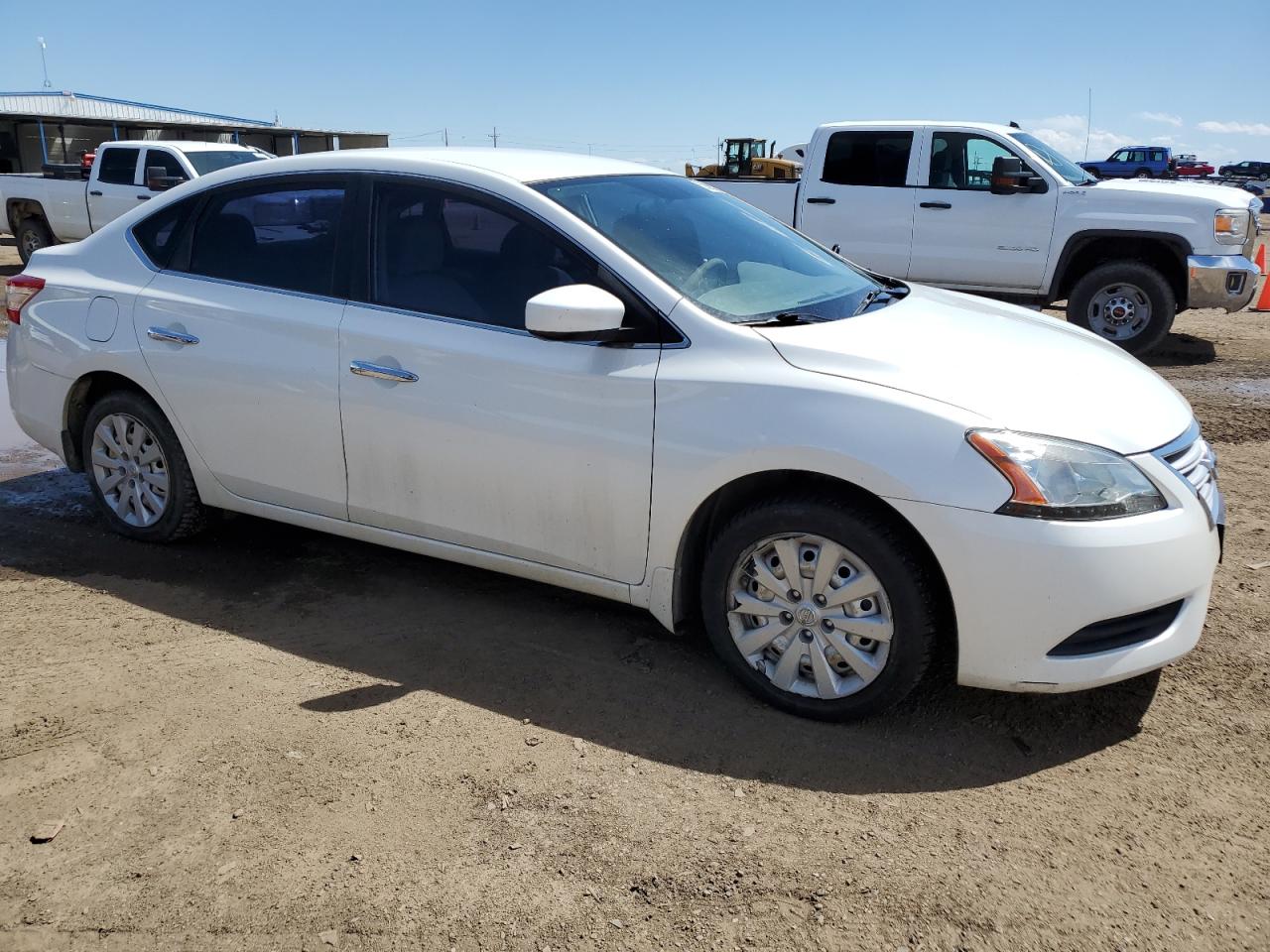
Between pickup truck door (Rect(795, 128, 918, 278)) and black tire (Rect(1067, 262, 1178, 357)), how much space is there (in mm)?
1710

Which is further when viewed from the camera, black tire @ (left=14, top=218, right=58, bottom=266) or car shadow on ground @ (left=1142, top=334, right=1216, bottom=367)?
black tire @ (left=14, top=218, right=58, bottom=266)

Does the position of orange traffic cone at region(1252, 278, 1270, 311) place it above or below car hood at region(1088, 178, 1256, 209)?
below

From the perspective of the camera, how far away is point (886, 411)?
319 cm

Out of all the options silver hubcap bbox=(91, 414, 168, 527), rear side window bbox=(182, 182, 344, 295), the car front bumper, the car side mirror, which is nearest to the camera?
the car front bumper

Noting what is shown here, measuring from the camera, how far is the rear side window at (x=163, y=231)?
465 centimetres

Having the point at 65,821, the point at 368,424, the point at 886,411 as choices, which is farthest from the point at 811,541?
the point at 65,821

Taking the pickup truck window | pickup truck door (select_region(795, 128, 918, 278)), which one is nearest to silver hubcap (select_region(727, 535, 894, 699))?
pickup truck door (select_region(795, 128, 918, 278))

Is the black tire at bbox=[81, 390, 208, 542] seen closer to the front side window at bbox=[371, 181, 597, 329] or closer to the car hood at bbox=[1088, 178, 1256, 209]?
the front side window at bbox=[371, 181, 597, 329]

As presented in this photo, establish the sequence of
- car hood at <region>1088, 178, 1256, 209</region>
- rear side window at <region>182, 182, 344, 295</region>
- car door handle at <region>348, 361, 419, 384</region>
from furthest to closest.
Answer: car hood at <region>1088, 178, 1256, 209</region>
rear side window at <region>182, 182, 344, 295</region>
car door handle at <region>348, 361, 419, 384</region>

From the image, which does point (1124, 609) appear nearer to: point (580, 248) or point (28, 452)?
point (580, 248)

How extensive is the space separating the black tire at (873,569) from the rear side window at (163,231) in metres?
2.85

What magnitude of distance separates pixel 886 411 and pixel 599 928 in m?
1.67

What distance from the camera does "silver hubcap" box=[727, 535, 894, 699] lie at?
3.28 m

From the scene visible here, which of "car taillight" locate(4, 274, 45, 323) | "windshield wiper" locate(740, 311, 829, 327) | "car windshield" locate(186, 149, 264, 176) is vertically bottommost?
"car taillight" locate(4, 274, 45, 323)
